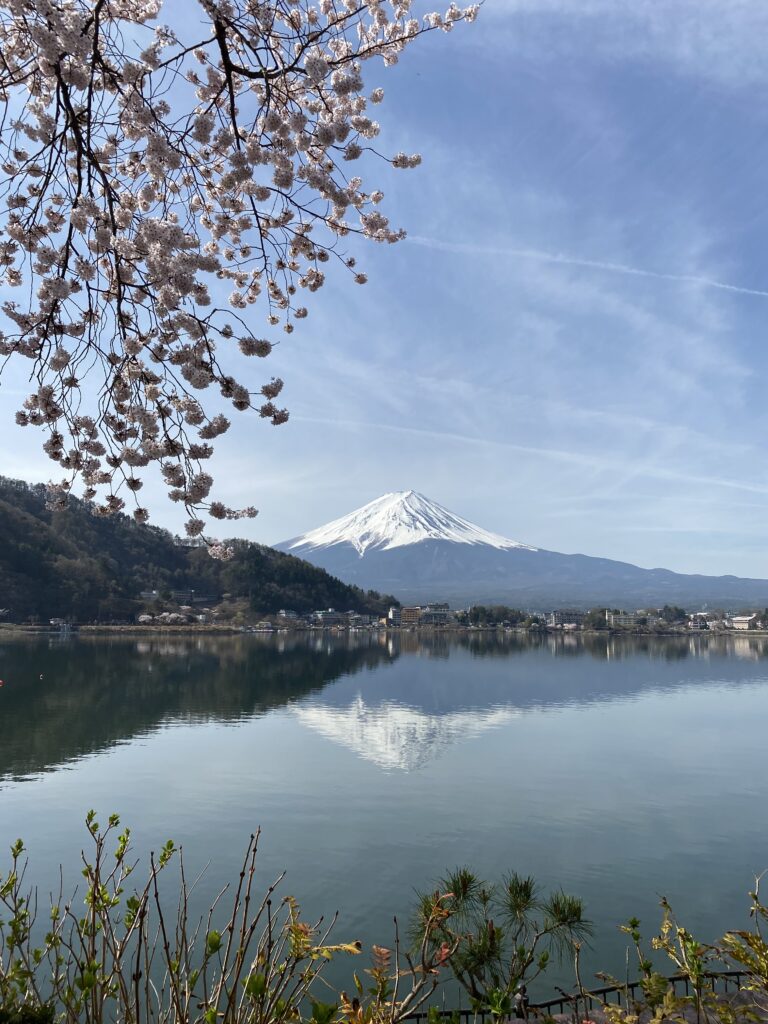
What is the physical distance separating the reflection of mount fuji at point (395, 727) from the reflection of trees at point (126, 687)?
2731 millimetres

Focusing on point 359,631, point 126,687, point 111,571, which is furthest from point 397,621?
point 126,687

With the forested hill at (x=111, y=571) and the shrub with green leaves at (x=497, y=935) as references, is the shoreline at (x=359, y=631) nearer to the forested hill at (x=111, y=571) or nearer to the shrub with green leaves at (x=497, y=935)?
the forested hill at (x=111, y=571)

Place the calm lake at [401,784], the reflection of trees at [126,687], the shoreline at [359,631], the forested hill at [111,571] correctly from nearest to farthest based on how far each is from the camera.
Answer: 1. the calm lake at [401,784]
2. the reflection of trees at [126,687]
3. the shoreline at [359,631]
4. the forested hill at [111,571]

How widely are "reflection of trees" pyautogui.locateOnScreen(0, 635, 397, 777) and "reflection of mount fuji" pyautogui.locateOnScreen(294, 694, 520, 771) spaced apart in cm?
273

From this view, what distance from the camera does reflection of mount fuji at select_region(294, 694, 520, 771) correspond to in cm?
1593

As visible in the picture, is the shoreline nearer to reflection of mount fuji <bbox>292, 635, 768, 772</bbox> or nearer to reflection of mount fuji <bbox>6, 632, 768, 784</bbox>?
reflection of mount fuji <bbox>6, 632, 768, 784</bbox>

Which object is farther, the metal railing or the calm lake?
the calm lake

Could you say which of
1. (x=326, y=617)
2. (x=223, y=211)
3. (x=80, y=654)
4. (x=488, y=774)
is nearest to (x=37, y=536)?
(x=80, y=654)

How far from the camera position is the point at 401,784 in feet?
42.5

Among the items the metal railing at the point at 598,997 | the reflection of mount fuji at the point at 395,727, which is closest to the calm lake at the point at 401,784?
the reflection of mount fuji at the point at 395,727

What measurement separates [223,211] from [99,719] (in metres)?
19.3

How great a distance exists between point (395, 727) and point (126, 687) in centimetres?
1257

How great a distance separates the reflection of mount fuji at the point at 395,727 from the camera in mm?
15928

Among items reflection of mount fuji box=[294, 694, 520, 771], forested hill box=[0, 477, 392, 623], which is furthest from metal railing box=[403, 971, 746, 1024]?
forested hill box=[0, 477, 392, 623]
